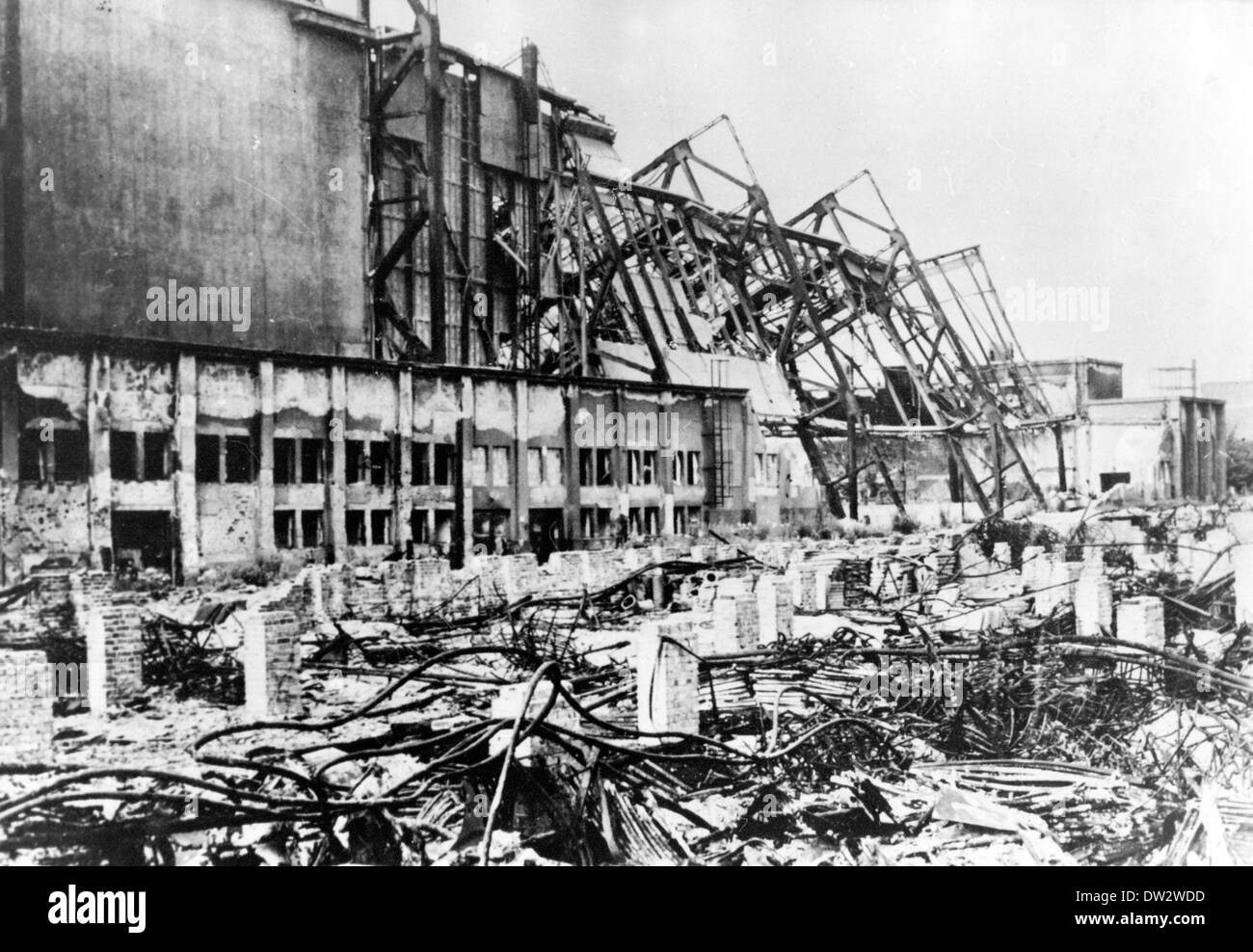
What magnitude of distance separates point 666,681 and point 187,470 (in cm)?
802

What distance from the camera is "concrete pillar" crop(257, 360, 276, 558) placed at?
12.6 meters

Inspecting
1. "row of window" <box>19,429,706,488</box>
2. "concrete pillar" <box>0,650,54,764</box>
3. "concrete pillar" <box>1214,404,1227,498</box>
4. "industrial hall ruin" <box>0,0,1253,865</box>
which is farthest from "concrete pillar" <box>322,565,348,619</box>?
"concrete pillar" <box>1214,404,1227,498</box>

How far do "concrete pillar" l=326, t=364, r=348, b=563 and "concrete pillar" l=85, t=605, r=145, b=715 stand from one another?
18.7 ft

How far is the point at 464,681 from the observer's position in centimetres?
767

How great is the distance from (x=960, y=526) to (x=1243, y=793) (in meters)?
8.34

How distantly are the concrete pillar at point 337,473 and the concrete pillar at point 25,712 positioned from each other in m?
6.58

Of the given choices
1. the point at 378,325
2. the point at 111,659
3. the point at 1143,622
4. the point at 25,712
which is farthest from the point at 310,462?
the point at 1143,622

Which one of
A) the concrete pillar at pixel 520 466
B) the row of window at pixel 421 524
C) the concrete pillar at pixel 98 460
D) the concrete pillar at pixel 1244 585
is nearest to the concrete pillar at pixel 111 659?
the concrete pillar at pixel 98 460

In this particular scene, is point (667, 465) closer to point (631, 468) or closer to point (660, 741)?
point (631, 468)

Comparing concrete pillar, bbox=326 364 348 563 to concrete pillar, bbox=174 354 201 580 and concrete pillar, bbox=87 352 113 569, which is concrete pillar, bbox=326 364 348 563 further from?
concrete pillar, bbox=87 352 113 569

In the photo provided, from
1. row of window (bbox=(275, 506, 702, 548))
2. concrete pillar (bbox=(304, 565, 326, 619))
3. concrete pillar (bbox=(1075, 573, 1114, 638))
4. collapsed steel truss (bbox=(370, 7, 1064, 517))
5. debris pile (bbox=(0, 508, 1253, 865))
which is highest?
collapsed steel truss (bbox=(370, 7, 1064, 517))

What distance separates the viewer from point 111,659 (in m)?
7.34
